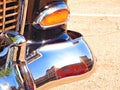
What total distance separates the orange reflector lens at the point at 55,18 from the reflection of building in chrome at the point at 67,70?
24 centimetres

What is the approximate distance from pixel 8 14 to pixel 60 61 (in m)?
0.39

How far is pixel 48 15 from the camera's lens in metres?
1.72

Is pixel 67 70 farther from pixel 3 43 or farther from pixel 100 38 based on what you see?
pixel 100 38

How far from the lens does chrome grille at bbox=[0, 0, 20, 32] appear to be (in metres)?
1.53

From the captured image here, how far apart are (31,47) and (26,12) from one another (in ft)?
0.68

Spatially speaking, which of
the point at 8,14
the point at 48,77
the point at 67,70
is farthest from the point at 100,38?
the point at 8,14

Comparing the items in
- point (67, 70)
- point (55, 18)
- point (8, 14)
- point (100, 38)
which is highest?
point (8, 14)

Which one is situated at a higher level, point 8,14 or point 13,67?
point 8,14

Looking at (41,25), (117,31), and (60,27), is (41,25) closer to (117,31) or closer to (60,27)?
(60,27)

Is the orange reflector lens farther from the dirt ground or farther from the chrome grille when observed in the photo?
the dirt ground

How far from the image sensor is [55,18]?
1.75 metres

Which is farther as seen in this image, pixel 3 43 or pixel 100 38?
pixel 100 38

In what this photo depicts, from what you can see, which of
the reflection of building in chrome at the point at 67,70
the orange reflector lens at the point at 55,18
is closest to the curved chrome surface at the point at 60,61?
the reflection of building in chrome at the point at 67,70

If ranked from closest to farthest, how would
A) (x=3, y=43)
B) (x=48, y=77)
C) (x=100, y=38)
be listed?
(x=3, y=43) → (x=48, y=77) → (x=100, y=38)
